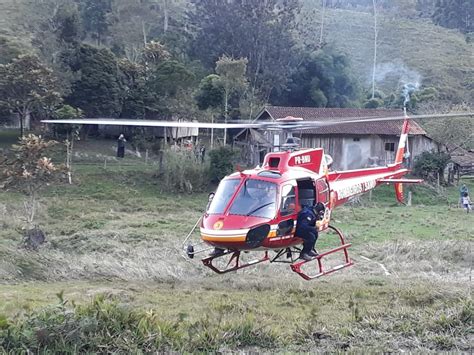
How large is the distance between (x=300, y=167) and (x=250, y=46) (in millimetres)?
35174

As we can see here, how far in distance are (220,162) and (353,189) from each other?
16.5m

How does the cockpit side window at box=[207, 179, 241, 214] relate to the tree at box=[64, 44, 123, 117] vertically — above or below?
below

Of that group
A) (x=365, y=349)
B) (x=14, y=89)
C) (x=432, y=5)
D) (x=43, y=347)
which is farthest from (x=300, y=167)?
(x=432, y=5)

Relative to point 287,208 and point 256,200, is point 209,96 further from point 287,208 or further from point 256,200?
point 256,200

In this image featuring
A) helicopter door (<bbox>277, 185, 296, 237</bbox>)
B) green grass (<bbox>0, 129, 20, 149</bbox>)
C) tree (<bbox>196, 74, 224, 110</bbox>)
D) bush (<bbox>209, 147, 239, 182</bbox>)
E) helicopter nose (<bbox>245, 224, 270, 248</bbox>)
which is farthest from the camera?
tree (<bbox>196, 74, 224, 110</bbox>)

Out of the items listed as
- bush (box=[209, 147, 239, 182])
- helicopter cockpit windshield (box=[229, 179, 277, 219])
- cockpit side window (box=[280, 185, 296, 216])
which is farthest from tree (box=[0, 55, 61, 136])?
cockpit side window (box=[280, 185, 296, 216])

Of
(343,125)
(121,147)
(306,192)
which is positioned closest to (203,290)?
(306,192)

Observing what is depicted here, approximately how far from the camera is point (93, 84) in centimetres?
3569

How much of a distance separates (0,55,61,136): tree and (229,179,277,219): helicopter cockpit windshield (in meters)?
21.4

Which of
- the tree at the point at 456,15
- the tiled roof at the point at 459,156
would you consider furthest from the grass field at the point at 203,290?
the tree at the point at 456,15

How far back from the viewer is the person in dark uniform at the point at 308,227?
11.9m

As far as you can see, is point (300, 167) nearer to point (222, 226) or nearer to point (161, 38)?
point (222, 226)

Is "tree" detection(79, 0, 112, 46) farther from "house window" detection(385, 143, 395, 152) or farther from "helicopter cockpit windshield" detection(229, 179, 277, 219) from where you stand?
"helicopter cockpit windshield" detection(229, 179, 277, 219)

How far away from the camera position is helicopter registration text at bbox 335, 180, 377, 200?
14112 millimetres
